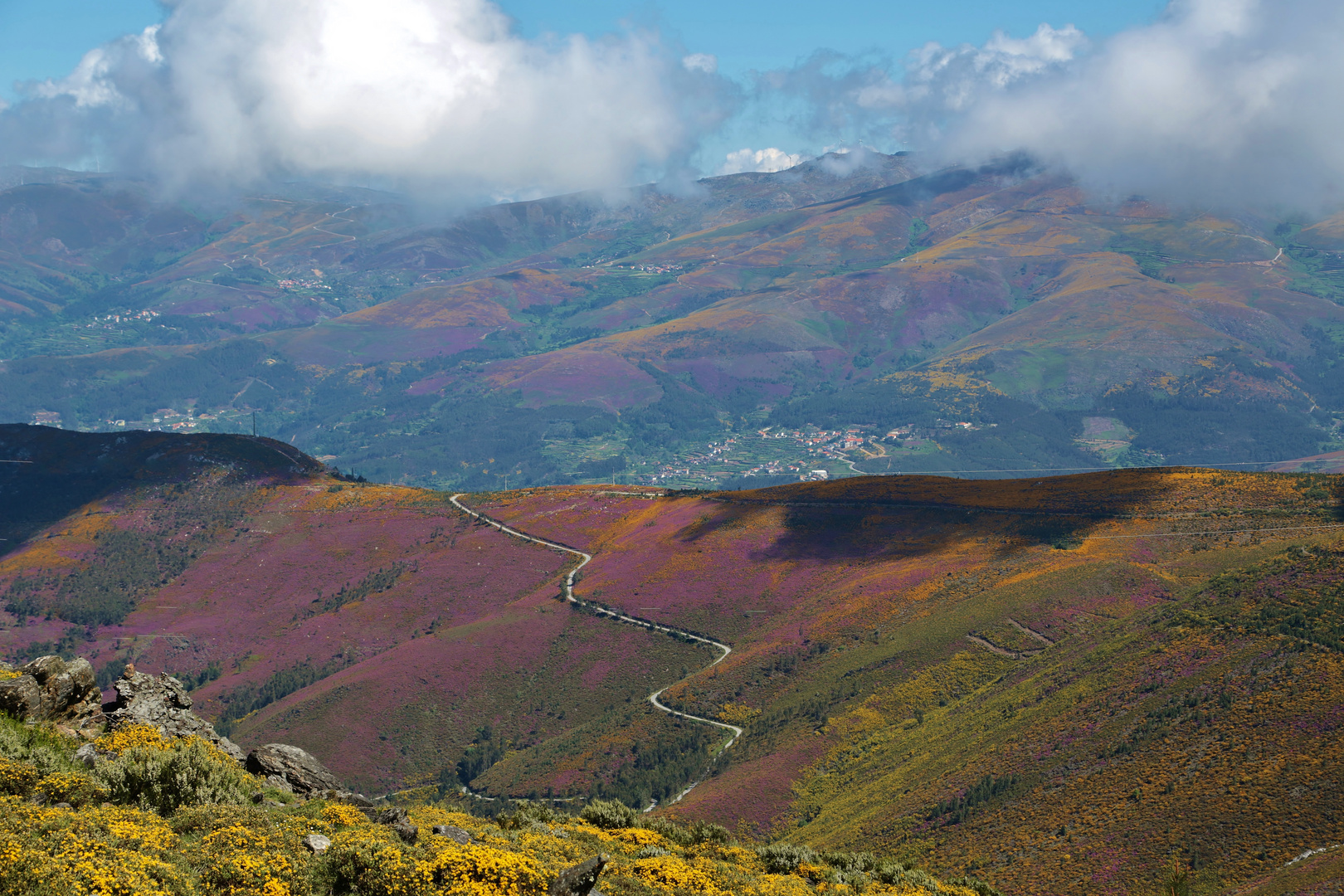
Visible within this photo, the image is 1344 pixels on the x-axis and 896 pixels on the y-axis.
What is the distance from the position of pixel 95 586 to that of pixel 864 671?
101138 millimetres

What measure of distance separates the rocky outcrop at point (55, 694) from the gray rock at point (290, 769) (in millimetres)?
4897

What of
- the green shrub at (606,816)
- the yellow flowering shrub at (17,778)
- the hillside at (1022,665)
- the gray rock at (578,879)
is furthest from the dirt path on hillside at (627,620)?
the yellow flowering shrub at (17,778)

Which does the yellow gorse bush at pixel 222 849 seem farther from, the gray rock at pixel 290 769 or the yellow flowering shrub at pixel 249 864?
the gray rock at pixel 290 769

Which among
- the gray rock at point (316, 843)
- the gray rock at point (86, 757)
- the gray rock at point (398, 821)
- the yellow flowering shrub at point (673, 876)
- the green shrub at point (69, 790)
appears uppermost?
the green shrub at point (69, 790)

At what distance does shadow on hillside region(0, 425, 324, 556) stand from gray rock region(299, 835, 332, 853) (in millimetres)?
139845

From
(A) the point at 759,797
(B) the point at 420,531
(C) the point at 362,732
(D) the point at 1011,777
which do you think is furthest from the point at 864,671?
(B) the point at 420,531

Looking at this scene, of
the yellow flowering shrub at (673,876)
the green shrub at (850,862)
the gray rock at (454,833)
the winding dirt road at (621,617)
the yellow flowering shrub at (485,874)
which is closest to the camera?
the yellow flowering shrub at (485,874)

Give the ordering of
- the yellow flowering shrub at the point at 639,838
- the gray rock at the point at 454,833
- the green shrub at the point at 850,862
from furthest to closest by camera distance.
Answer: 1. the green shrub at the point at 850,862
2. the yellow flowering shrub at the point at 639,838
3. the gray rock at the point at 454,833

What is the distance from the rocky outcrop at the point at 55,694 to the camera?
90.2 ft

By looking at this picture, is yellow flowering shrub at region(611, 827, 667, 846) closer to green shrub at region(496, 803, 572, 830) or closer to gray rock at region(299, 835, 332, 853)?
green shrub at region(496, 803, 572, 830)

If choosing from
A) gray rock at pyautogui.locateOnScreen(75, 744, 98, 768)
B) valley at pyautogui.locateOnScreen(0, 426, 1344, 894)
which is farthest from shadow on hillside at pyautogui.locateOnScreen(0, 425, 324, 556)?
gray rock at pyautogui.locateOnScreen(75, 744, 98, 768)

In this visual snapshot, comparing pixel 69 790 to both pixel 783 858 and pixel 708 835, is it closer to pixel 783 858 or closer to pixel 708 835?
pixel 708 835

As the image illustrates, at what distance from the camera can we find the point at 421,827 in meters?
27.1

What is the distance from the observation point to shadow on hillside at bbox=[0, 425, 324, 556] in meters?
143
